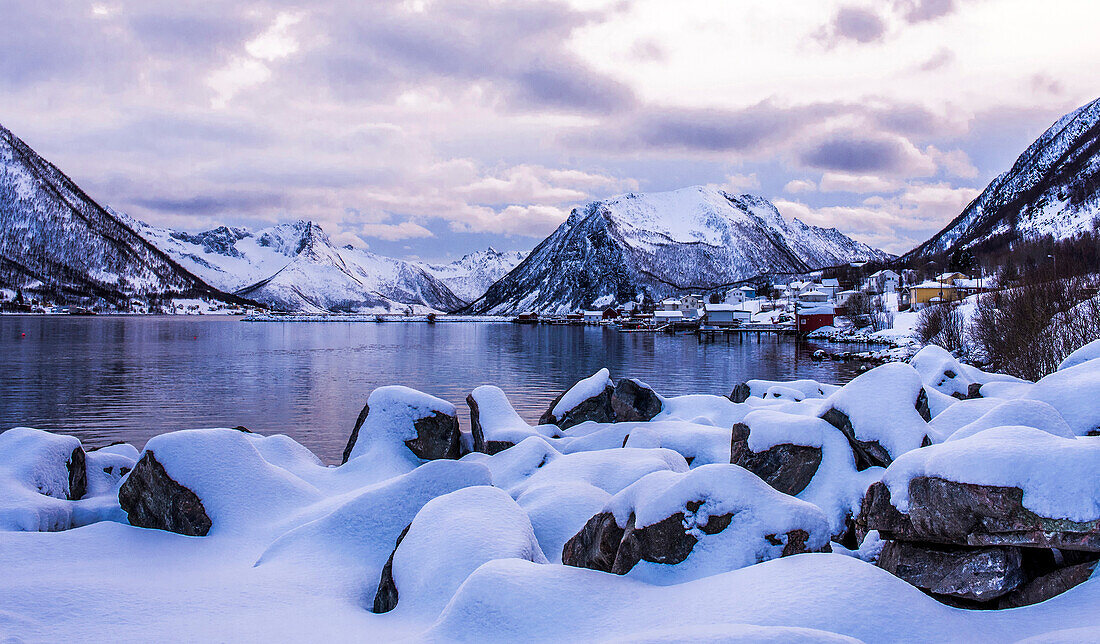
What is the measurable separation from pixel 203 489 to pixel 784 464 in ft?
34.2

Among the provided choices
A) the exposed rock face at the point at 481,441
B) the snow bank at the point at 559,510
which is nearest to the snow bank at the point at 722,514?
the snow bank at the point at 559,510

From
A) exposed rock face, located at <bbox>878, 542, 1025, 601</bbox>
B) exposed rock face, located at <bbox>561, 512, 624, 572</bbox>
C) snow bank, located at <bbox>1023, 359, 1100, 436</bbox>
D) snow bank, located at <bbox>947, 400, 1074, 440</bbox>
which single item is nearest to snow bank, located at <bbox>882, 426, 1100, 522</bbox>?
exposed rock face, located at <bbox>878, 542, 1025, 601</bbox>

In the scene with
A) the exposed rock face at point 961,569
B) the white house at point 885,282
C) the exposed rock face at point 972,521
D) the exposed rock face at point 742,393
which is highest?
the white house at point 885,282

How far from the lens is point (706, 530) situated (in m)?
7.58

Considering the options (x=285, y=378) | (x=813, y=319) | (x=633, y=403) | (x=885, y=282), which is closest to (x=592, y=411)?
(x=633, y=403)

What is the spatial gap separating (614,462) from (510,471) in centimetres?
294

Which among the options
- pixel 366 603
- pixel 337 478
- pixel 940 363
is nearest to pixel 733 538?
pixel 366 603

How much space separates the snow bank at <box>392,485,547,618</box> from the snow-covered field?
30 mm

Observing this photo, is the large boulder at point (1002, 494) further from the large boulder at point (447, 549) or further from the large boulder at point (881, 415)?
the large boulder at point (881, 415)

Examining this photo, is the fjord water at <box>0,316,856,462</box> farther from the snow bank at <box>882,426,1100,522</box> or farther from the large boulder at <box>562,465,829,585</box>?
the snow bank at <box>882,426,1100,522</box>

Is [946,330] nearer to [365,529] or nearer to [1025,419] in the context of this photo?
[1025,419]

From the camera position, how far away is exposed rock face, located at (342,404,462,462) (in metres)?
16.6

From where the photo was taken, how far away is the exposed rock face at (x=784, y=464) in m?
12.1

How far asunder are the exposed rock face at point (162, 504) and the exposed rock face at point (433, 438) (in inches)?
226
